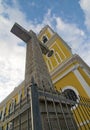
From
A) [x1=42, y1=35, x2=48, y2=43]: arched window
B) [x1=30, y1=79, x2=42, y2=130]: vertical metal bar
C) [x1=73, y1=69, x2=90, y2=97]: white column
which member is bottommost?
[x1=30, y1=79, x2=42, y2=130]: vertical metal bar

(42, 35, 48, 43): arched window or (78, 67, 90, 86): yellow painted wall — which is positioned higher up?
(42, 35, 48, 43): arched window

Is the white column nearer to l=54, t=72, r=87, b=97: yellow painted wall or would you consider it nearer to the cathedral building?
the cathedral building

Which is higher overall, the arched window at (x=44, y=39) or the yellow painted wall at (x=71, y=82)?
the arched window at (x=44, y=39)

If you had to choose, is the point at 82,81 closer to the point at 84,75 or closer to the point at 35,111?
the point at 84,75

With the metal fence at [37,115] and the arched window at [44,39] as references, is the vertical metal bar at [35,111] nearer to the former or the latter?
the metal fence at [37,115]

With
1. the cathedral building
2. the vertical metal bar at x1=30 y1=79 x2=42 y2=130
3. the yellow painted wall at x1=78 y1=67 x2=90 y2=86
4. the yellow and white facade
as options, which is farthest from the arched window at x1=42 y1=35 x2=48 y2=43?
the vertical metal bar at x1=30 y1=79 x2=42 y2=130

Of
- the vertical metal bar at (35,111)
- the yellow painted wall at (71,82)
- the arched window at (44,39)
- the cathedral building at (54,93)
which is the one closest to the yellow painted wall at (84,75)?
the cathedral building at (54,93)

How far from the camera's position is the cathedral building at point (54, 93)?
210 centimetres

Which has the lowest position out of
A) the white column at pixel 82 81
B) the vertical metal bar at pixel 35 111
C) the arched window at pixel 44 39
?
the vertical metal bar at pixel 35 111

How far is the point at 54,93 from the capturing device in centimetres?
265

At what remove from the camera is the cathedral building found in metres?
2.10

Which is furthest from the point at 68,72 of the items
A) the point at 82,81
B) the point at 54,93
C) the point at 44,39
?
the point at 54,93

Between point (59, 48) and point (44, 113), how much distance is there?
1100 centimetres

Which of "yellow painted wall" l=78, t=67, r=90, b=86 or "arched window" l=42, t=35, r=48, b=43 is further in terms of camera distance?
"arched window" l=42, t=35, r=48, b=43
